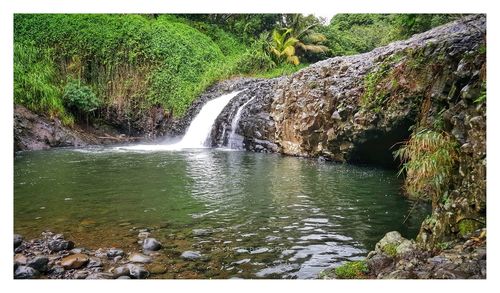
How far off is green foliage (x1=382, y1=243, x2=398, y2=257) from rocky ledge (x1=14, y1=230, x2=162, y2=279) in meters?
2.39

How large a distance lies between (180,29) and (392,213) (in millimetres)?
17800

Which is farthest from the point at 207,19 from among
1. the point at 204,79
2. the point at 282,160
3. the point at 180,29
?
the point at 282,160

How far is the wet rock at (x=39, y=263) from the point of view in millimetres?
4148

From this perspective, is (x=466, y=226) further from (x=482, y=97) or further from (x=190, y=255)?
(x=190, y=255)

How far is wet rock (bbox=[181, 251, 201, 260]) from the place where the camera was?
4.56 metres

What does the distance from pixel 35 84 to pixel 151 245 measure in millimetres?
13711

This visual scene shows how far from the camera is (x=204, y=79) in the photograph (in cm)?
1997

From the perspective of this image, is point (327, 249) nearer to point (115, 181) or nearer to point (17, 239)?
point (17, 239)

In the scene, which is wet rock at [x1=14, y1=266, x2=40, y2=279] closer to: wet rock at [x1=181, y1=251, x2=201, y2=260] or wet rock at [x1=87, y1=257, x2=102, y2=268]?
wet rock at [x1=87, y1=257, x2=102, y2=268]

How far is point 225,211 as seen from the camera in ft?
21.0

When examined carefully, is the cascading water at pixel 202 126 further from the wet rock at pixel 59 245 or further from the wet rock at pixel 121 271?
the wet rock at pixel 121 271

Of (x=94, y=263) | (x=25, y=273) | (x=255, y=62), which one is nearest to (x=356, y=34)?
(x=255, y=62)

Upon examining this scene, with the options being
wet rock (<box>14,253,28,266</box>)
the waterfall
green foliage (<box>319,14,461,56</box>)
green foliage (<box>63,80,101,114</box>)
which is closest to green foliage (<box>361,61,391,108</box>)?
the waterfall

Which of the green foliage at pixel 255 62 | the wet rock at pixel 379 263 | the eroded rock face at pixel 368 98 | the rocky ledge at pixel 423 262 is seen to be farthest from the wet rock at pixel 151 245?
the green foliage at pixel 255 62
